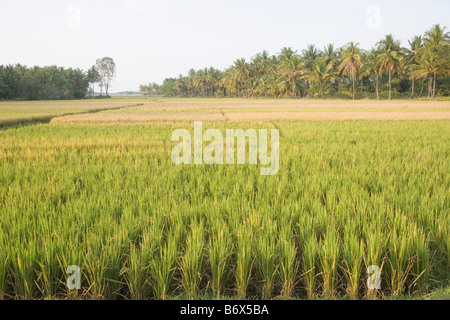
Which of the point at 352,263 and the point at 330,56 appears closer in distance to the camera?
the point at 352,263

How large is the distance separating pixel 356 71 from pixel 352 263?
47.7 m

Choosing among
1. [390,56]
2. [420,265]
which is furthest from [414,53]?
[420,265]

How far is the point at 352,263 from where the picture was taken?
89.1 inches

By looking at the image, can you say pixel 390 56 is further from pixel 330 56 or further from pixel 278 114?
pixel 278 114

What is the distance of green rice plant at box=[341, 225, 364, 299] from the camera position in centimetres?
211

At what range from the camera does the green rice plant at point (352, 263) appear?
2.11 metres

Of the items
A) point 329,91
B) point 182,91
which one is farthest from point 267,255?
point 182,91

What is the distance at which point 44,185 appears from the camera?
4191 mm

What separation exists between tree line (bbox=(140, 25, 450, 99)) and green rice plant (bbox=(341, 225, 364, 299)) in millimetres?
40918

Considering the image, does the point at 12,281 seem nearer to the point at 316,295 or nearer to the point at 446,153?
the point at 316,295

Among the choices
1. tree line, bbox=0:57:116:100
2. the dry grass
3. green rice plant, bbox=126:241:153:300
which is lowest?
green rice plant, bbox=126:241:153:300

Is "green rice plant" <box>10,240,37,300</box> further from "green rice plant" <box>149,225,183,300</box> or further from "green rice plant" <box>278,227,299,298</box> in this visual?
"green rice plant" <box>278,227,299,298</box>

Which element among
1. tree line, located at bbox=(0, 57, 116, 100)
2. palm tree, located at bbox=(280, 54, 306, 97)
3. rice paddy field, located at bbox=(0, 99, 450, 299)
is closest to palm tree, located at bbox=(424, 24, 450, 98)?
palm tree, located at bbox=(280, 54, 306, 97)

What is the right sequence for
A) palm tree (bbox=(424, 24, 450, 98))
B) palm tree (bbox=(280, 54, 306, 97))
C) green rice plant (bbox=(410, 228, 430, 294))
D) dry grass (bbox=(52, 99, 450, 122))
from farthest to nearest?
palm tree (bbox=(280, 54, 306, 97)), palm tree (bbox=(424, 24, 450, 98)), dry grass (bbox=(52, 99, 450, 122)), green rice plant (bbox=(410, 228, 430, 294))
